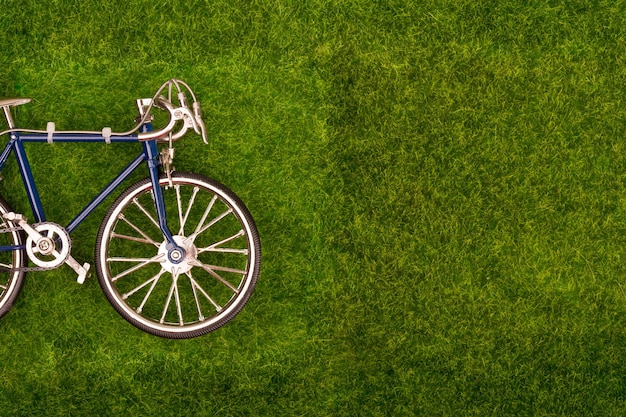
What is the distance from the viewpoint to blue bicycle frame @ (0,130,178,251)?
2.62 metres

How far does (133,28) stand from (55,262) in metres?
1.37

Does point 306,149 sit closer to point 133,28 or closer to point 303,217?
point 303,217

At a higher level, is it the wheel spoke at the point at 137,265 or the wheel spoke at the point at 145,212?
the wheel spoke at the point at 145,212

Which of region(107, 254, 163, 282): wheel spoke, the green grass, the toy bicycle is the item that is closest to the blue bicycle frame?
the toy bicycle

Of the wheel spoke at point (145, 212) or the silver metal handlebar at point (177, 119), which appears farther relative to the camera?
the wheel spoke at point (145, 212)

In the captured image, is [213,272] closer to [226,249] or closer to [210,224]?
[226,249]

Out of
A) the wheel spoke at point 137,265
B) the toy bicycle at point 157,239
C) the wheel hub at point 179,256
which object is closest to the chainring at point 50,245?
the toy bicycle at point 157,239

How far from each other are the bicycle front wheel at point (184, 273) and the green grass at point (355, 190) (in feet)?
0.48

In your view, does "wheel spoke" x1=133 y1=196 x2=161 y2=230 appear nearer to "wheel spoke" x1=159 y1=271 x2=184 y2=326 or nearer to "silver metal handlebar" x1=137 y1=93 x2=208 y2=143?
"wheel spoke" x1=159 y1=271 x2=184 y2=326

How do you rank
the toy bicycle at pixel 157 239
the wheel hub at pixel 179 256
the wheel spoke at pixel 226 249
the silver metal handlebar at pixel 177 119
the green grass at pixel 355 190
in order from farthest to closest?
the green grass at pixel 355 190 → the wheel spoke at pixel 226 249 → the wheel hub at pixel 179 256 → the toy bicycle at pixel 157 239 → the silver metal handlebar at pixel 177 119

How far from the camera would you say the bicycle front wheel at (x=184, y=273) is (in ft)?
9.52

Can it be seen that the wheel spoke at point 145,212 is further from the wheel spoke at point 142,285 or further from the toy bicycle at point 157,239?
the wheel spoke at point 142,285

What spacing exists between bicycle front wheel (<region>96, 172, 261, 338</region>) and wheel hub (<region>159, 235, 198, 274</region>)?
98 mm

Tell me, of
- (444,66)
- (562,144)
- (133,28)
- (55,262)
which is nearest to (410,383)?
(562,144)
